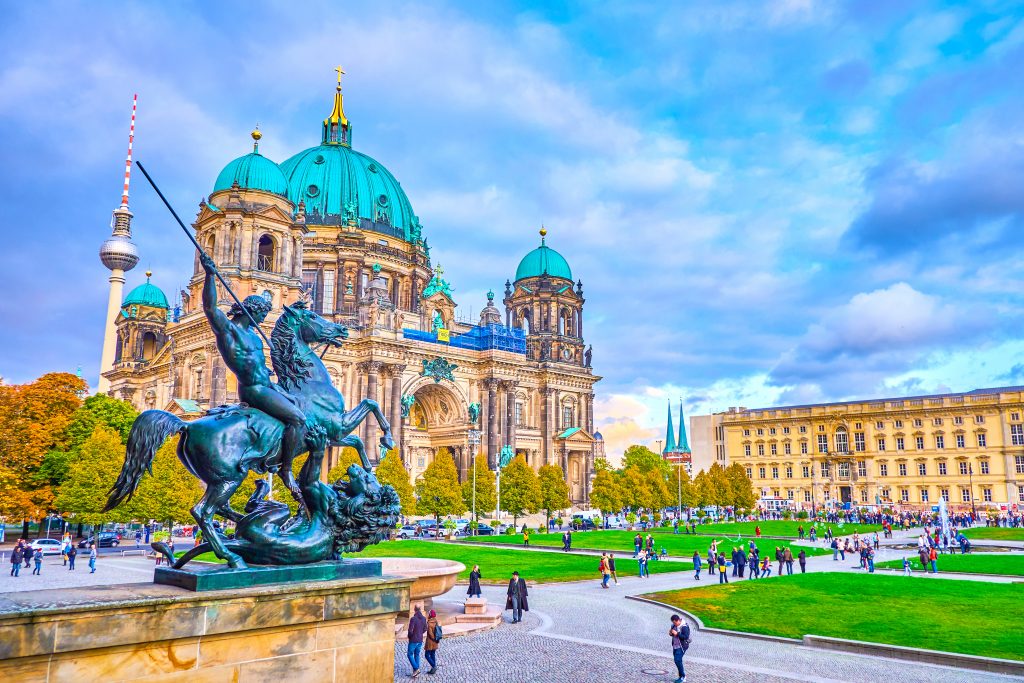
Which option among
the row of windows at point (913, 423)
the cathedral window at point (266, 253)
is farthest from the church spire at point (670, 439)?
the cathedral window at point (266, 253)

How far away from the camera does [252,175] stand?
2625 inches

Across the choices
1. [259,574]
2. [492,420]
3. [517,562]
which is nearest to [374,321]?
[492,420]

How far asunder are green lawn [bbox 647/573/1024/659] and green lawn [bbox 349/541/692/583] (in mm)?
6300

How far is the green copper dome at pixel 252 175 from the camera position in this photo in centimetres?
6644

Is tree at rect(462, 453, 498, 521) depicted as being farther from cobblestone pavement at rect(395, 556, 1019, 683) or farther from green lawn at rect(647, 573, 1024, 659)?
cobblestone pavement at rect(395, 556, 1019, 683)

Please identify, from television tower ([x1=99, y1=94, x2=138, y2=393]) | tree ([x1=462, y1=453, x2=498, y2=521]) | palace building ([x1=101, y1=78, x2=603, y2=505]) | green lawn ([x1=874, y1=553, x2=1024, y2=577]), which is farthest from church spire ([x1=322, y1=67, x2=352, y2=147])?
green lawn ([x1=874, y1=553, x2=1024, y2=577])

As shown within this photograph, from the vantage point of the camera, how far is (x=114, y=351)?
93.0m

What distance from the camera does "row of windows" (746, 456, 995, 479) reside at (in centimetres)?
9212

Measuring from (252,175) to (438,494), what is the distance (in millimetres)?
33030

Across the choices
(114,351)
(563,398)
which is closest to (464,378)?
(563,398)

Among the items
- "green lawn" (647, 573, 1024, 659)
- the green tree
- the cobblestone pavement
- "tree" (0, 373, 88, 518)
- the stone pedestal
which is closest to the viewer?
the stone pedestal

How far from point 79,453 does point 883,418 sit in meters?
93.7

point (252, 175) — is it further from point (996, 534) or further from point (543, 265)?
point (996, 534)

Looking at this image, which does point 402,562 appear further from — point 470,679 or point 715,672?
point 715,672
